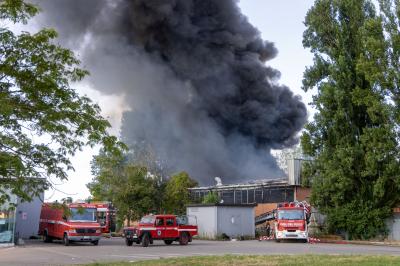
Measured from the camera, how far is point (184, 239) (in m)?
26.5

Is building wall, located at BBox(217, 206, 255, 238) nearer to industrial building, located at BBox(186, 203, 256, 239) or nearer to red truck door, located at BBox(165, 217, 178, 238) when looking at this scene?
industrial building, located at BBox(186, 203, 256, 239)

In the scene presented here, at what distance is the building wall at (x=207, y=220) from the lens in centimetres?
3366

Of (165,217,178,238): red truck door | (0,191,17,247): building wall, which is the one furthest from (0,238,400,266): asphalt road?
(0,191,17,247): building wall

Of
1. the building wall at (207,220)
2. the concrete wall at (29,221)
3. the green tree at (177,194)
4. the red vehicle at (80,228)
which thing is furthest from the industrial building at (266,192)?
the concrete wall at (29,221)

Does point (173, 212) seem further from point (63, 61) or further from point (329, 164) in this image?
point (63, 61)

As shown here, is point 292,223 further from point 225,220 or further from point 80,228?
point 80,228

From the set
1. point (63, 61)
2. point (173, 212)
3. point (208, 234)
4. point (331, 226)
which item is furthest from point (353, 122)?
point (63, 61)

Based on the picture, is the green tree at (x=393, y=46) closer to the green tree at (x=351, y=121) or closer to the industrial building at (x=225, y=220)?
the green tree at (x=351, y=121)

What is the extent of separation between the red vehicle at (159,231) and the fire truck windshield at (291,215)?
5.39 meters

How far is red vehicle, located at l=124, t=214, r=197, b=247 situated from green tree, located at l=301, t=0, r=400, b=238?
1058cm

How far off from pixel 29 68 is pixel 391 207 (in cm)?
2868

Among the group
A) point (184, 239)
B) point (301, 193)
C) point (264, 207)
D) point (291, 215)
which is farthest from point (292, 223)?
point (264, 207)

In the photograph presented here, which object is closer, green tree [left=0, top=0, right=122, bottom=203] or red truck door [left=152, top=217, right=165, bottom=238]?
green tree [left=0, top=0, right=122, bottom=203]

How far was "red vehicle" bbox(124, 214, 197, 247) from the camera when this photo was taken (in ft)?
84.0
